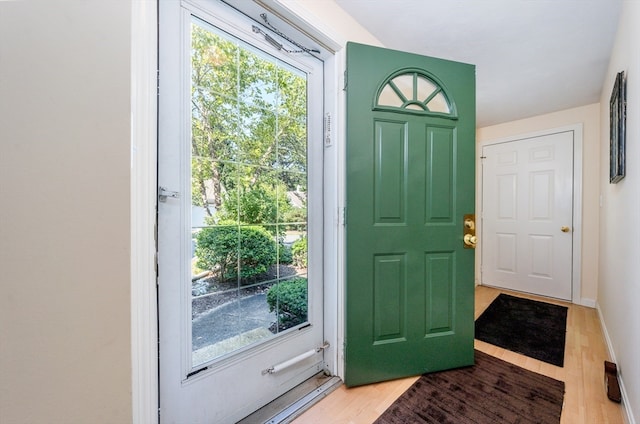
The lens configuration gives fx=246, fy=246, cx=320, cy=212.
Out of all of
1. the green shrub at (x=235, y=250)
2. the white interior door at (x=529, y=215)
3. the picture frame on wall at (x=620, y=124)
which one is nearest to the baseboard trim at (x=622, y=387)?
the white interior door at (x=529, y=215)

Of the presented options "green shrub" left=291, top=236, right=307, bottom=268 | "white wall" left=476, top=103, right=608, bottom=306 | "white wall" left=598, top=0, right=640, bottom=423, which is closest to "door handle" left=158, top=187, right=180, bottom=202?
"green shrub" left=291, top=236, right=307, bottom=268

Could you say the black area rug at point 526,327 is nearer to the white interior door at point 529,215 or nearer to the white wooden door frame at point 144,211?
the white interior door at point 529,215

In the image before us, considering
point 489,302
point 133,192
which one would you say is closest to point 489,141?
point 489,302

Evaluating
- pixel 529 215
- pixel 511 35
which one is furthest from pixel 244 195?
pixel 529 215

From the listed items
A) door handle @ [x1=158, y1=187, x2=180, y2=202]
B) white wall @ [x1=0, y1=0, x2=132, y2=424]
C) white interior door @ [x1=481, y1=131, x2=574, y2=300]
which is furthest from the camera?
white interior door @ [x1=481, y1=131, x2=574, y2=300]

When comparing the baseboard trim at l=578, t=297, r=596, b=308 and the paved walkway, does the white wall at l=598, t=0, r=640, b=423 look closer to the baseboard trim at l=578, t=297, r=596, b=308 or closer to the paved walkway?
the baseboard trim at l=578, t=297, r=596, b=308

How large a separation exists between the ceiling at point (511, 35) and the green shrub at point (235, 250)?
1.48 meters

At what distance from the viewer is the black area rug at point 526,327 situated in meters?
1.88

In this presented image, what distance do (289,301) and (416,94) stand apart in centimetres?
145

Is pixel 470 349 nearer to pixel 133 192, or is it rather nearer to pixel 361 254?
pixel 361 254

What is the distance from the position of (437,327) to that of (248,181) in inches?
56.9

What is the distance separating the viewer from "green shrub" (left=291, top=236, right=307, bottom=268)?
1412 millimetres

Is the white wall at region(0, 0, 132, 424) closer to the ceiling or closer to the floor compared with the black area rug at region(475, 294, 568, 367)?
closer to the ceiling

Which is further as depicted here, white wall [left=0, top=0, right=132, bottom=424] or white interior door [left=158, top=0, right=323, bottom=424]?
white interior door [left=158, top=0, right=323, bottom=424]
